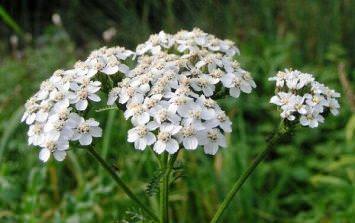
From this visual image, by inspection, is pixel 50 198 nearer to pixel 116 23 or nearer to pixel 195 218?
pixel 195 218

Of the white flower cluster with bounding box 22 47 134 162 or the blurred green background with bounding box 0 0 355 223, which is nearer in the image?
the white flower cluster with bounding box 22 47 134 162

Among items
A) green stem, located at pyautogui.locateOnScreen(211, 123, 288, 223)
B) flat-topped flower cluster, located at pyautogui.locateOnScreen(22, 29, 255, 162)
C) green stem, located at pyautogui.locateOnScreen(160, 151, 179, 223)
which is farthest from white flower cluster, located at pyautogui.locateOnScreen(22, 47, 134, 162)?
green stem, located at pyautogui.locateOnScreen(211, 123, 288, 223)

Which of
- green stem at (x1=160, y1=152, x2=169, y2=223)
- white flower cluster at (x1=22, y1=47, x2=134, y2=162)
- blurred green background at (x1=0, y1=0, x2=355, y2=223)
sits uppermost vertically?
blurred green background at (x1=0, y1=0, x2=355, y2=223)

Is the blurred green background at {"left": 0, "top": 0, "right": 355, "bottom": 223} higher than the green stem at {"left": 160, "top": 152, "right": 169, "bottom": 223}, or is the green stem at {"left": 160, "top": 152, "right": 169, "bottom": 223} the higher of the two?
the blurred green background at {"left": 0, "top": 0, "right": 355, "bottom": 223}

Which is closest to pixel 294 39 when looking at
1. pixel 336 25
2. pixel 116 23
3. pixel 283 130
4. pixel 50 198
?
pixel 336 25

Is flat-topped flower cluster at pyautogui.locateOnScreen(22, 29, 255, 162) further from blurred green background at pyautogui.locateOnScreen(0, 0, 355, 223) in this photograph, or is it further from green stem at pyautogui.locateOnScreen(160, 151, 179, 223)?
blurred green background at pyautogui.locateOnScreen(0, 0, 355, 223)

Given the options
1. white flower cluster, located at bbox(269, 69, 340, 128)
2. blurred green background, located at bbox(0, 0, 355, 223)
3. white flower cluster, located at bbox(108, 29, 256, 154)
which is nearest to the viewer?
white flower cluster, located at bbox(108, 29, 256, 154)
